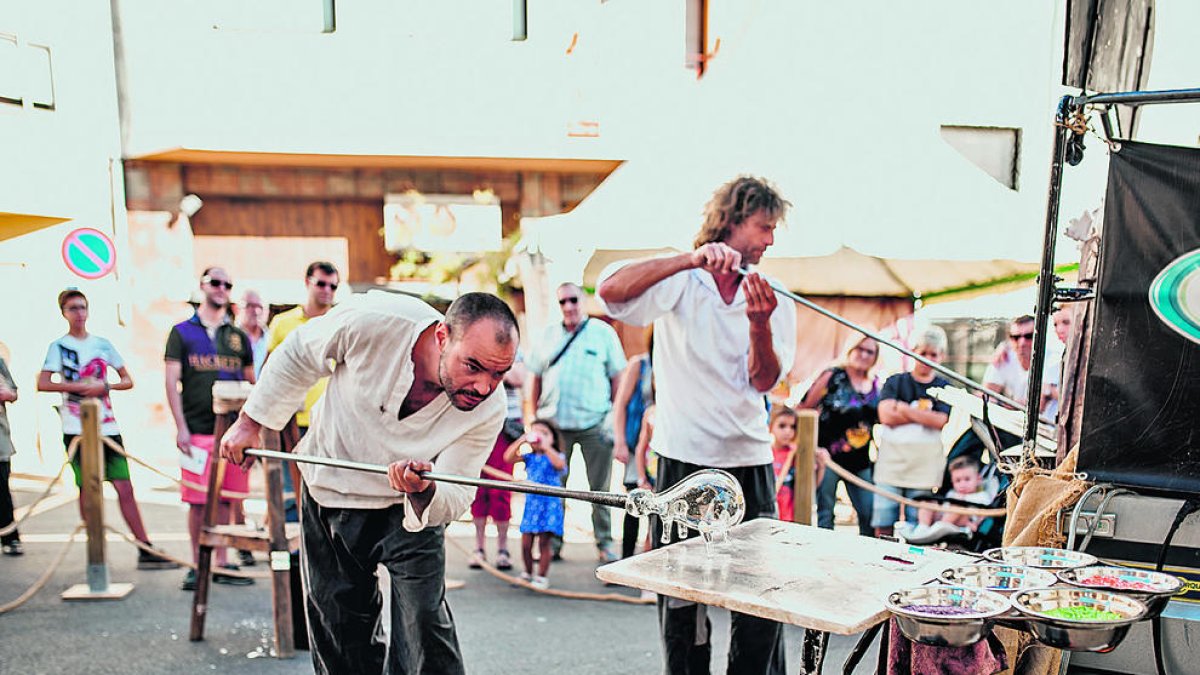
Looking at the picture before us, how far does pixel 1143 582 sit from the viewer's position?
6.76 feet

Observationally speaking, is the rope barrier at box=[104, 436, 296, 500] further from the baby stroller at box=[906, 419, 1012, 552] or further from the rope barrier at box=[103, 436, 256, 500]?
the baby stroller at box=[906, 419, 1012, 552]

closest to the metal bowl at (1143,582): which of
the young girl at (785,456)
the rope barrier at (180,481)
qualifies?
the young girl at (785,456)

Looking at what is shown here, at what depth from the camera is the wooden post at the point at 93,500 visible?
181 inches

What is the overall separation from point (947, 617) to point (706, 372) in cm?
138

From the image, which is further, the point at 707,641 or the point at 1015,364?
the point at 1015,364

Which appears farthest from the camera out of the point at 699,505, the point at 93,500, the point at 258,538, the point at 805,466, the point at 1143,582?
the point at 93,500

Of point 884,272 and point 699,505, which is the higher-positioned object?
point 884,272

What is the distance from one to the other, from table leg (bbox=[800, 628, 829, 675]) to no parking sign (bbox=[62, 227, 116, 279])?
652 cm

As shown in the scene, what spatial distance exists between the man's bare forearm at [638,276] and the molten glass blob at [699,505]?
72 cm

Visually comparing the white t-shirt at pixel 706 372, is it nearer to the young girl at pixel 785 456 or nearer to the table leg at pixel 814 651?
the table leg at pixel 814 651

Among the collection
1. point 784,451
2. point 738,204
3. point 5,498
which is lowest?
point 5,498

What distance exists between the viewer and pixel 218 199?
12727mm

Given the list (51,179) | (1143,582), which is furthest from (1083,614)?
(51,179)

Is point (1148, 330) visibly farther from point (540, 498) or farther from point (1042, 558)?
point (540, 498)
